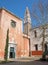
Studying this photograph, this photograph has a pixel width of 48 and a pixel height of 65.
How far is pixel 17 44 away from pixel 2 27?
5288 millimetres

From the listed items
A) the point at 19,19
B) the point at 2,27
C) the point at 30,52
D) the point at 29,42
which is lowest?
the point at 30,52

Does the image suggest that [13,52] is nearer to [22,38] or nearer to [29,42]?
[22,38]

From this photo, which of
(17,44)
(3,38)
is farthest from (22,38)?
(3,38)

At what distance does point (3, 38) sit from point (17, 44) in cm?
458

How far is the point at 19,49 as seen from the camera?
28.8 meters

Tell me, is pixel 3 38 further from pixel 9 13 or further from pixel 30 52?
pixel 30 52

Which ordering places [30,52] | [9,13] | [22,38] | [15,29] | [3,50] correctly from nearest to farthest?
[3,50]
[9,13]
[15,29]
[22,38]
[30,52]

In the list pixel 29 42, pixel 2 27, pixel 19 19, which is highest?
pixel 19 19

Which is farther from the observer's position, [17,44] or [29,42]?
[29,42]

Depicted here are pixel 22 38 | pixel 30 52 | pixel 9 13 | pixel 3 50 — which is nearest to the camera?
pixel 3 50

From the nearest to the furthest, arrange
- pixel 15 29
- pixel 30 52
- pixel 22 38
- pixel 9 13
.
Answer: pixel 9 13 < pixel 15 29 < pixel 22 38 < pixel 30 52

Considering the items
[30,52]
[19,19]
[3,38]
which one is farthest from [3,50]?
[30,52]

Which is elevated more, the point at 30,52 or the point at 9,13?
the point at 9,13

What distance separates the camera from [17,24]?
29.3 meters
